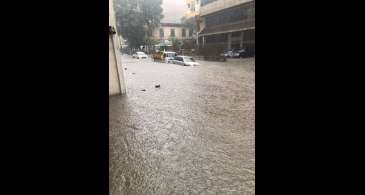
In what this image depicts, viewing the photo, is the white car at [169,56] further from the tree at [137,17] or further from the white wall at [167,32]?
the white wall at [167,32]

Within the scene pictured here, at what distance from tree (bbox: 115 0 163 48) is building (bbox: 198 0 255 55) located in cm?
740

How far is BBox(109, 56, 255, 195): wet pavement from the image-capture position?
3.72 metres

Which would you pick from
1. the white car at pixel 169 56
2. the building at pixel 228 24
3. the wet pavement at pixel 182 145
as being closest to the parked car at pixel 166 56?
the white car at pixel 169 56

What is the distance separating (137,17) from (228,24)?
563 inches

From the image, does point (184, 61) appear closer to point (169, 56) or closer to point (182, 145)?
point (169, 56)

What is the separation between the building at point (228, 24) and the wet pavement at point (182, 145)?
688 inches

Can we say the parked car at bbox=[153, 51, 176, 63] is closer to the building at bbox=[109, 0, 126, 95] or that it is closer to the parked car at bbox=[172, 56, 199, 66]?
the parked car at bbox=[172, 56, 199, 66]

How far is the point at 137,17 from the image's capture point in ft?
121

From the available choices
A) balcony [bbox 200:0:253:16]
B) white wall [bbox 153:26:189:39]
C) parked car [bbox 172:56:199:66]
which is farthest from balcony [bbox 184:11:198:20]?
parked car [bbox 172:56:199:66]
